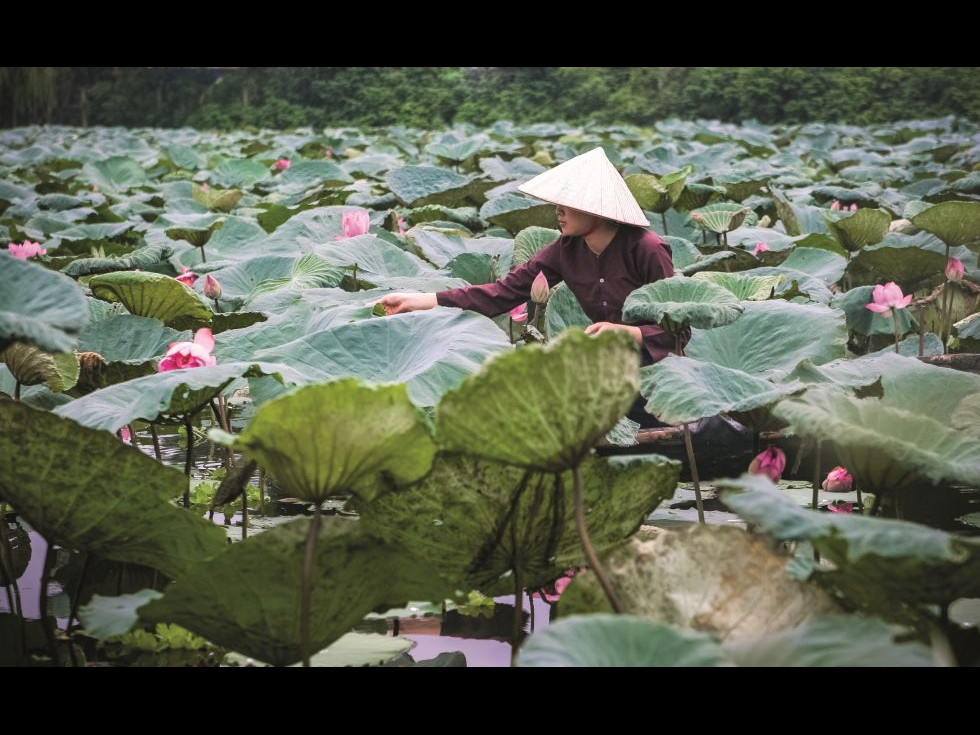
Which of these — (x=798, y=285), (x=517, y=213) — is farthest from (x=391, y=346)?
(x=517, y=213)

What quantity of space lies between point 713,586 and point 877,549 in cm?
21

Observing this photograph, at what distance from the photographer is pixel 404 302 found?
219cm

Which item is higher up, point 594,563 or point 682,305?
point 682,305

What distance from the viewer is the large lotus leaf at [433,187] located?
4180mm

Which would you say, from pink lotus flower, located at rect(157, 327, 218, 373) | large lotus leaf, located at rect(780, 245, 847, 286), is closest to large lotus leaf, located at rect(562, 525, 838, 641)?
pink lotus flower, located at rect(157, 327, 218, 373)

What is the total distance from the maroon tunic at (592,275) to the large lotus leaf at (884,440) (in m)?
1.22

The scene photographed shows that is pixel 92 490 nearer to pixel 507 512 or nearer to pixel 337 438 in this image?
pixel 337 438

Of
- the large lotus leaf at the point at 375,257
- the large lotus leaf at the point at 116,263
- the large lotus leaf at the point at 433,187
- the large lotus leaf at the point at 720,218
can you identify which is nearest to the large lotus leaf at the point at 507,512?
the large lotus leaf at the point at 375,257

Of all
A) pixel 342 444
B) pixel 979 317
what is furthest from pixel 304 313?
pixel 979 317

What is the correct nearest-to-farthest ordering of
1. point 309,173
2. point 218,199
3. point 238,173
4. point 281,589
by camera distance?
point 281,589 → point 218,199 → point 309,173 → point 238,173

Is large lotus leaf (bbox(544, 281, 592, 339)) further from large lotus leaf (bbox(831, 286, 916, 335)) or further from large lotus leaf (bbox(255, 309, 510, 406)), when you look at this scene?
large lotus leaf (bbox(831, 286, 916, 335))

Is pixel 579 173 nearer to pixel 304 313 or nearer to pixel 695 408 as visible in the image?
pixel 304 313

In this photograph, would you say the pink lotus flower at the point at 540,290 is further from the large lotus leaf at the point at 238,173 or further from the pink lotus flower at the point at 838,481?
the large lotus leaf at the point at 238,173

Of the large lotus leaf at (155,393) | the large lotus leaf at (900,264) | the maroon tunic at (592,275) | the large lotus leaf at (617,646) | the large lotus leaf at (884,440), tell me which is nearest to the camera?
the large lotus leaf at (617,646)
